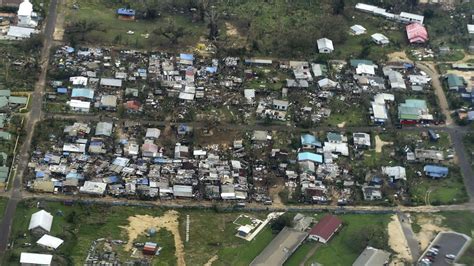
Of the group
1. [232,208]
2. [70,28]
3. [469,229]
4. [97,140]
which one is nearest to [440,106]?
[469,229]

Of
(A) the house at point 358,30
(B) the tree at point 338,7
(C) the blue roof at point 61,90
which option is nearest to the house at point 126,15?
(C) the blue roof at point 61,90

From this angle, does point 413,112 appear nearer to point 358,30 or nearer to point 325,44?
point 325,44

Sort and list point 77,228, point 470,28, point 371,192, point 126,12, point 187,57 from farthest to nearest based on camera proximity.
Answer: point 470,28, point 126,12, point 187,57, point 371,192, point 77,228

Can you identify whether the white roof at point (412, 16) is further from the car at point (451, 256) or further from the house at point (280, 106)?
the car at point (451, 256)

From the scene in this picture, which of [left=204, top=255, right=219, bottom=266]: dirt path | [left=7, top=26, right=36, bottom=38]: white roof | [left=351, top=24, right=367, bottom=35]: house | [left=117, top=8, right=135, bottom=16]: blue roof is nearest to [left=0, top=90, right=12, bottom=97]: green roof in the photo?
[left=7, top=26, right=36, bottom=38]: white roof

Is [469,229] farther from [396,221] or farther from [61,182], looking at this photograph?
[61,182]

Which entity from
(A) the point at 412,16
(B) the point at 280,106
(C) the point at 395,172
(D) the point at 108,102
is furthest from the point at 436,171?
(D) the point at 108,102

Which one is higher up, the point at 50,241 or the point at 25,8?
the point at 25,8

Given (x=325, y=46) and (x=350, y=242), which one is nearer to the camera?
(x=350, y=242)
